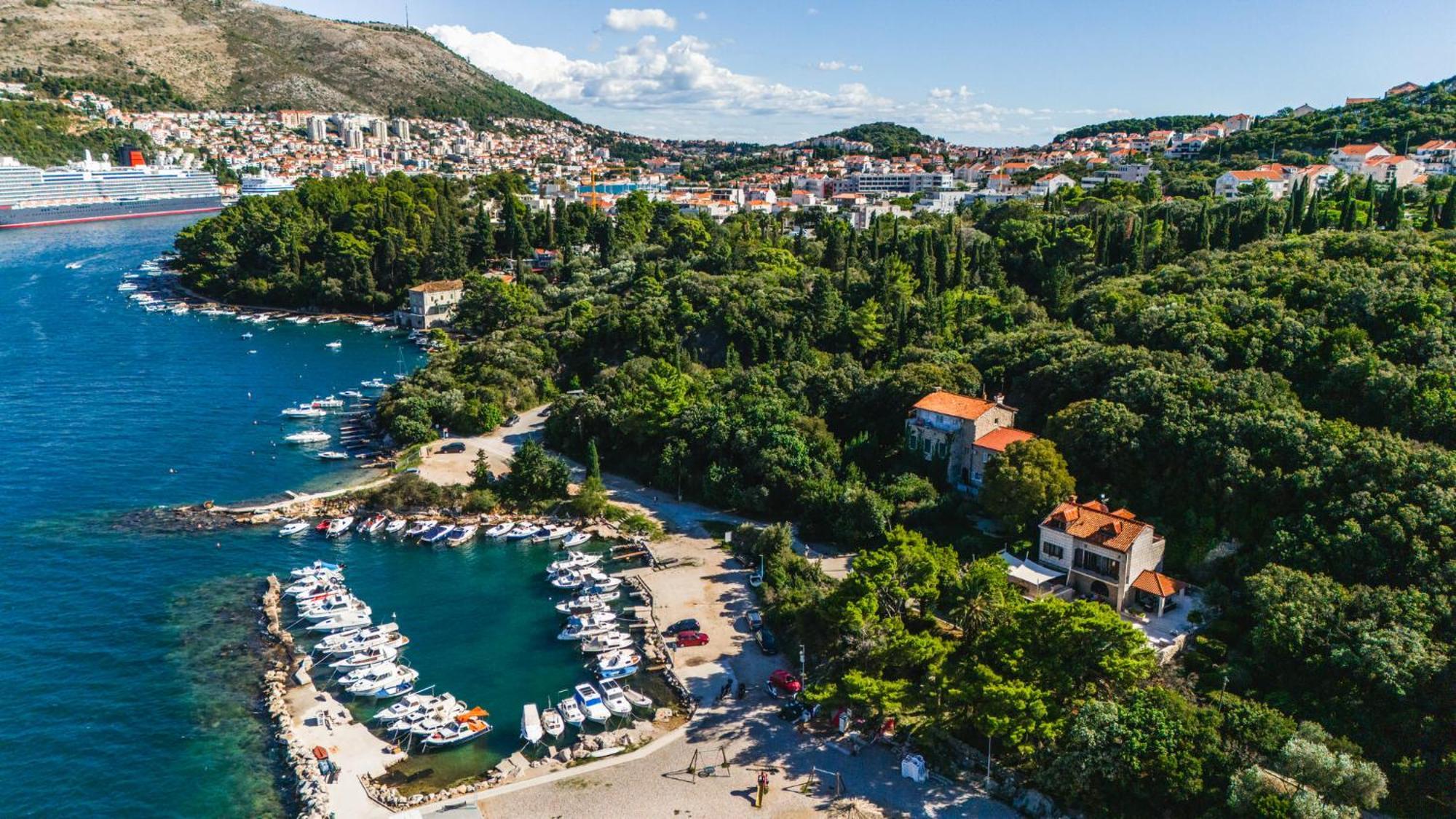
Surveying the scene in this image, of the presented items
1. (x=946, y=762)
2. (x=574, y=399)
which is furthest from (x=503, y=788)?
(x=574, y=399)

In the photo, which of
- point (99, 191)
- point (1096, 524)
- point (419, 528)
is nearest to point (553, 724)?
point (419, 528)

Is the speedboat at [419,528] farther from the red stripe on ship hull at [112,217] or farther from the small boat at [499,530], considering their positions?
the red stripe on ship hull at [112,217]

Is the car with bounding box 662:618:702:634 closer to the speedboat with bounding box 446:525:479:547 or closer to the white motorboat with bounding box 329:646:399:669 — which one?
the white motorboat with bounding box 329:646:399:669

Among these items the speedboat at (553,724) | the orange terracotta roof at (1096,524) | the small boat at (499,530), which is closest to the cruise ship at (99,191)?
the small boat at (499,530)

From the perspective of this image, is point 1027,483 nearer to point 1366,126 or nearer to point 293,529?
point 293,529

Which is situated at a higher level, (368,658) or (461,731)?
(368,658)
